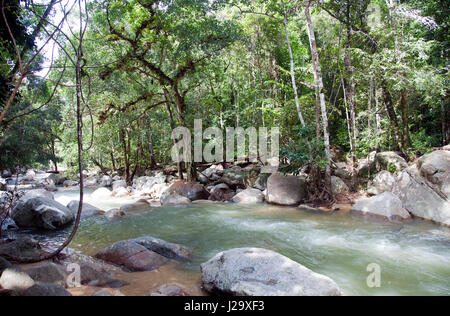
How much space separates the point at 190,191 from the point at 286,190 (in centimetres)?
394

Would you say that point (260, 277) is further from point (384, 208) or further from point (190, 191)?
point (190, 191)

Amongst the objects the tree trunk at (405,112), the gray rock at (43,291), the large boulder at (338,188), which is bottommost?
the gray rock at (43,291)

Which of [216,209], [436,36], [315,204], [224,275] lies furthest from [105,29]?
[436,36]

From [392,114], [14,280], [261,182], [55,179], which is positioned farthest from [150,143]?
[14,280]

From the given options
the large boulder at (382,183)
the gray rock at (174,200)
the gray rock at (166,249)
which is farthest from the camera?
the gray rock at (174,200)

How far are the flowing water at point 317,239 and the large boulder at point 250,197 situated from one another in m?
1.06

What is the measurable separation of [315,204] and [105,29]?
9954 millimetres

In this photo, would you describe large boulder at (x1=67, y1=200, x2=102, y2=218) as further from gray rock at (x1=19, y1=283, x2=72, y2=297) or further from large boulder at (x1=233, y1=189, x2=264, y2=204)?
gray rock at (x1=19, y1=283, x2=72, y2=297)

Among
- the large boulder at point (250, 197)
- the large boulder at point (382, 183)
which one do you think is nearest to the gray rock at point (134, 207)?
the large boulder at point (250, 197)

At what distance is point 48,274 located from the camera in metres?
3.24

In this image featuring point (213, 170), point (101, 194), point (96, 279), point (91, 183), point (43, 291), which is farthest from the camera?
point (91, 183)

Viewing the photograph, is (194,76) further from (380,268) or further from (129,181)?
(380,268)

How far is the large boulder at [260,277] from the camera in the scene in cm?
281

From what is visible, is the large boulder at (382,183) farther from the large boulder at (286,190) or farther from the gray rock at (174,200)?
the gray rock at (174,200)
